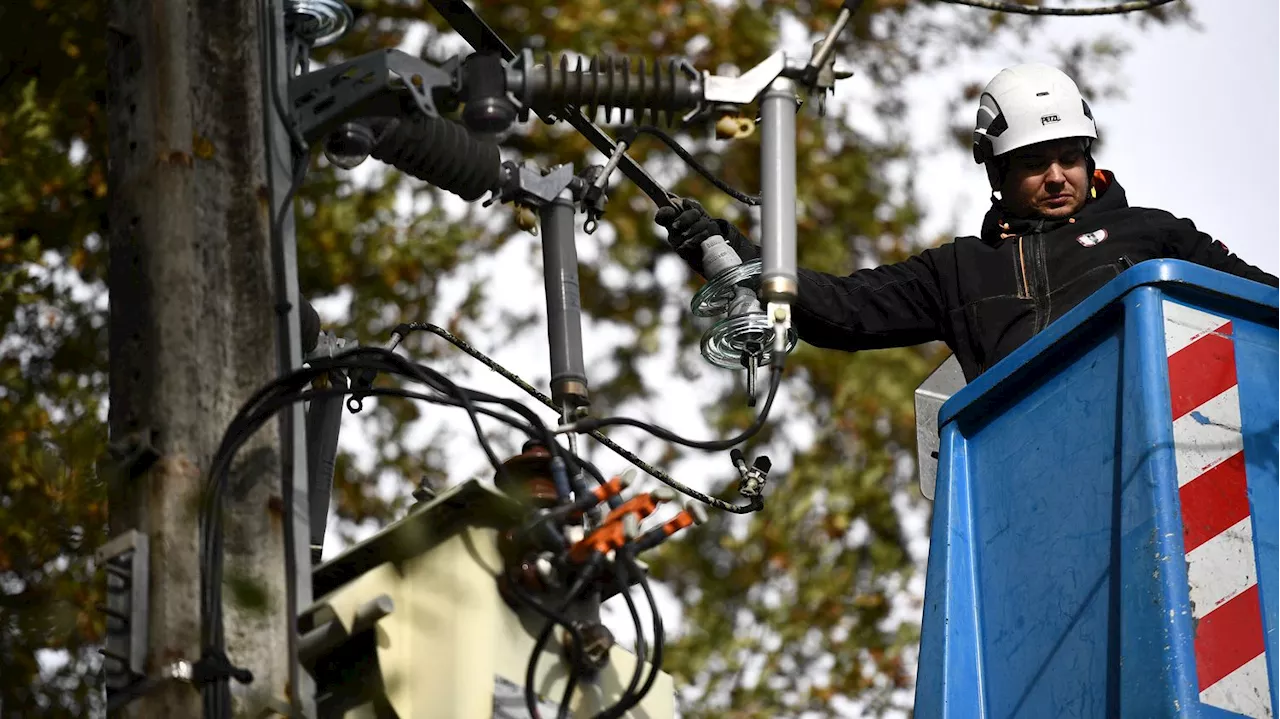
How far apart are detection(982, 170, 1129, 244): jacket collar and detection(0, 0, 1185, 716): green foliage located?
4.11 metres

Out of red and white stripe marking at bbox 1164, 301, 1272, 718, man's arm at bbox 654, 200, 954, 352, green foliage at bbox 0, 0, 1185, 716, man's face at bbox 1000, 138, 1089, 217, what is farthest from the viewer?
green foliage at bbox 0, 0, 1185, 716

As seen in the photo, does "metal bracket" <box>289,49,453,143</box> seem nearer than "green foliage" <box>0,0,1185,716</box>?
Yes

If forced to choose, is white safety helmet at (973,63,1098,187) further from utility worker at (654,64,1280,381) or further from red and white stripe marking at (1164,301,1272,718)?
red and white stripe marking at (1164,301,1272,718)

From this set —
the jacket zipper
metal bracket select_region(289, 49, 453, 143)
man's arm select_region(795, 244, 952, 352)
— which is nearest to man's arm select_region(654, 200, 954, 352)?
man's arm select_region(795, 244, 952, 352)

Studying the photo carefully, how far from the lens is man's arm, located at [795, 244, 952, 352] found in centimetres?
593

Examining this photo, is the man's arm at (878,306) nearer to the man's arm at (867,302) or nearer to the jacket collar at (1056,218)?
the man's arm at (867,302)

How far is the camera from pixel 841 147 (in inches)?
547

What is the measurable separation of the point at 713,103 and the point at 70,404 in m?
5.07

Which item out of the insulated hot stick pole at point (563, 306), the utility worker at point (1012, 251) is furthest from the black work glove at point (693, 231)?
the insulated hot stick pole at point (563, 306)

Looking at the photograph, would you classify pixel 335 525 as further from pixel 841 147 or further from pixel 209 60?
pixel 209 60

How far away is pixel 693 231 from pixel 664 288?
7.37m

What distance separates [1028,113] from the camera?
6.17m

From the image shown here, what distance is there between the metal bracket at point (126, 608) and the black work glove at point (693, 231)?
212cm

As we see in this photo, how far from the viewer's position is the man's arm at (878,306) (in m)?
5.93
